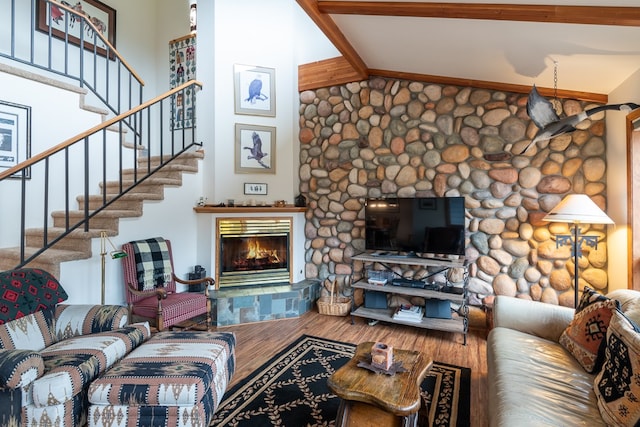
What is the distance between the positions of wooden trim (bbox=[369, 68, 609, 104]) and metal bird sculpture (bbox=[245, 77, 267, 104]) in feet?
4.54

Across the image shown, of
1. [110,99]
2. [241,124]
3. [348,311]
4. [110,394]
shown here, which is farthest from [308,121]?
[110,394]

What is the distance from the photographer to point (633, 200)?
2.50m

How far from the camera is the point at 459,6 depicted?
2.04 m

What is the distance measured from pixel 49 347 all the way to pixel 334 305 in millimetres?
2622

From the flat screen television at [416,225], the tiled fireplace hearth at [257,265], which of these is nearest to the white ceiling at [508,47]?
the flat screen television at [416,225]

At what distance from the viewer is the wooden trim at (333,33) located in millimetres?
2375

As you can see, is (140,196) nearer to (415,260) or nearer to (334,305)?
(334,305)

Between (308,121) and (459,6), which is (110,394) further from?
(308,121)

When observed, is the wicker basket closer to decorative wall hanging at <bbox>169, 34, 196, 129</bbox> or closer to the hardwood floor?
the hardwood floor

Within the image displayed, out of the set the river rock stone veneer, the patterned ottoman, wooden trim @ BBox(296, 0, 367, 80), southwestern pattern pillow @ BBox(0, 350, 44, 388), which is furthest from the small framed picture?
southwestern pattern pillow @ BBox(0, 350, 44, 388)

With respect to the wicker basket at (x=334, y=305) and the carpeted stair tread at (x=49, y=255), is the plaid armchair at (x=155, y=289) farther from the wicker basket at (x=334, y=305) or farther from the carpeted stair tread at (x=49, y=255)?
the wicker basket at (x=334, y=305)

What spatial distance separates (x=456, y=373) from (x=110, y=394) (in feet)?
7.52

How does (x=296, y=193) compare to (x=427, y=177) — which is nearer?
(x=427, y=177)

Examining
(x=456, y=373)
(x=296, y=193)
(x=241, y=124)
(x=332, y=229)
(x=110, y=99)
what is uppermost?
(x=110, y=99)
